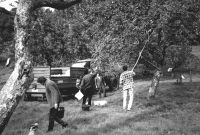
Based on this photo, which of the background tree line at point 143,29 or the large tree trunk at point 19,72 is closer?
the large tree trunk at point 19,72

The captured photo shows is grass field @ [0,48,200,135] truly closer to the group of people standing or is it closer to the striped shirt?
the group of people standing

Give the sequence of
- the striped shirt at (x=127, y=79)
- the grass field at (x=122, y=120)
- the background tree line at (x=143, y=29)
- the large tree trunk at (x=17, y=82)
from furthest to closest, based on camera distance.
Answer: the background tree line at (x=143, y=29) → the striped shirt at (x=127, y=79) → the grass field at (x=122, y=120) → the large tree trunk at (x=17, y=82)

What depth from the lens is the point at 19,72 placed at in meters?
7.27

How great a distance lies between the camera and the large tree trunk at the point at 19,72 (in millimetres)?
7191

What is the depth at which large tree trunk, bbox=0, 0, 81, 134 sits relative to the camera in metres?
7.19

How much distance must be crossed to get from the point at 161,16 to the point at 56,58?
19117mm

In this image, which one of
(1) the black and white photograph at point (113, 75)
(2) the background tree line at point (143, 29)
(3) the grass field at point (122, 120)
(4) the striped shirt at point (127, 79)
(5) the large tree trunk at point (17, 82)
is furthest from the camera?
(2) the background tree line at point (143, 29)

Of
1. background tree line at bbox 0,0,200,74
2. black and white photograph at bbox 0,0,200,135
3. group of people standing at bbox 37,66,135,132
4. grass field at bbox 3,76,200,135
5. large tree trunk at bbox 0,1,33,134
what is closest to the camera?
large tree trunk at bbox 0,1,33,134

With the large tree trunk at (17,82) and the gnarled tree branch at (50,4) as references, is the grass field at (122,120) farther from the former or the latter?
the gnarled tree branch at (50,4)

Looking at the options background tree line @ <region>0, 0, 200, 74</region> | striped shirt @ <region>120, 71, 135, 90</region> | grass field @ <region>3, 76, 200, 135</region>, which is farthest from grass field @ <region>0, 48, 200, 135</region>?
background tree line @ <region>0, 0, 200, 74</region>

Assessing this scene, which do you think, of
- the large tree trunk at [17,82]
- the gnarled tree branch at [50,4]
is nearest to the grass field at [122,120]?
the large tree trunk at [17,82]

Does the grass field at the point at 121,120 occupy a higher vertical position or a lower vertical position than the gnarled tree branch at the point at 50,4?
lower

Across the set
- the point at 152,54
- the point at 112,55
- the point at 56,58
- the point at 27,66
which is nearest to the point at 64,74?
the point at 112,55

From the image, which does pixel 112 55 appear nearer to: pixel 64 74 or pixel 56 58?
pixel 64 74
